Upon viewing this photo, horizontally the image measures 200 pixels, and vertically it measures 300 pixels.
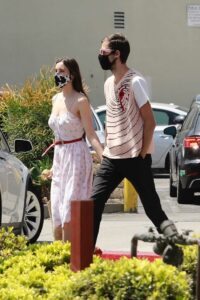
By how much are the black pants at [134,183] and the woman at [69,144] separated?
252 millimetres

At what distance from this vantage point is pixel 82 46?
2775 centimetres

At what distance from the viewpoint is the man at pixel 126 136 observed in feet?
24.9

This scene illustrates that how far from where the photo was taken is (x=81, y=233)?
4715 mm

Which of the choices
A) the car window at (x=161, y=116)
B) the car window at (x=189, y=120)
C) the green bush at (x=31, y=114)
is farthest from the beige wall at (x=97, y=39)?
the car window at (x=189, y=120)

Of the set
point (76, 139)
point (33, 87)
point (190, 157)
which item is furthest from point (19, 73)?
point (76, 139)

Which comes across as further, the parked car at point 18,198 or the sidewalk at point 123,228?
the sidewalk at point 123,228

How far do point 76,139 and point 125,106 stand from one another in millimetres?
581

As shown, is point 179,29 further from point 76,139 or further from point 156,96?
point 76,139

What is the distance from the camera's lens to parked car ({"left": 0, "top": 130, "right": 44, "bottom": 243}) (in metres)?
9.47

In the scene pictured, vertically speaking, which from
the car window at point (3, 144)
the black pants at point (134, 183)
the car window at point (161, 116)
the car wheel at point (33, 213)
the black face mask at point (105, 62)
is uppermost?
the black face mask at point (105, 62)

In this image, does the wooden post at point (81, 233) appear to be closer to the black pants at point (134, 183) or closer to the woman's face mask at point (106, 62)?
the black pants at point (134, 183)

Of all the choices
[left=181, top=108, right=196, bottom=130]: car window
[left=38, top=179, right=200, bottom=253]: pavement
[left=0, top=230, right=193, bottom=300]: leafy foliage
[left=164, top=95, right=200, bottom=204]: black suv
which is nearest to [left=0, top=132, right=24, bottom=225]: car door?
[left=38, top=179, right=200, bottom=253]: pavement

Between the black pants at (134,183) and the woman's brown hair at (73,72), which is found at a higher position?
the woman's brown hair at (73,72)

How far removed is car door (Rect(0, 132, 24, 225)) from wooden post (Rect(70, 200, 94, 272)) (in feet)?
14.8
